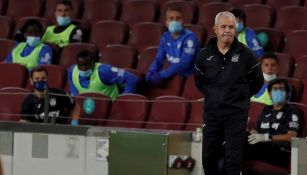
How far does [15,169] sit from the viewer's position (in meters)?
9.32

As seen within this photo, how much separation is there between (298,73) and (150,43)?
213 centimetres

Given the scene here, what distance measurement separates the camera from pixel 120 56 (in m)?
11.0

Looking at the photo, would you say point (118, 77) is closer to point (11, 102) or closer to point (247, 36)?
point (11, 102)

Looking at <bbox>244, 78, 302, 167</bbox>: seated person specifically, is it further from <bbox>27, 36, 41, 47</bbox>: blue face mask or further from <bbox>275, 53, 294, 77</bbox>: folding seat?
<bbox>27, 36, 41, 47</bbox>: blue face mask

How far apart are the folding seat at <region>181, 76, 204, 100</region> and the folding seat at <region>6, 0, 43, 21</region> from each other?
3139 mm

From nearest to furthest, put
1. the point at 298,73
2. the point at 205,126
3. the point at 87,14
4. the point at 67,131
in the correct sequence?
the point at 205,126
the point at 67,131
the point at 298,73
the point at 87,14

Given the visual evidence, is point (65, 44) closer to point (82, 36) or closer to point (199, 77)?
point (82, 36)

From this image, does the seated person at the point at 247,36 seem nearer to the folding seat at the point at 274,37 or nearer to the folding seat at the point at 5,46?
the folding seat at the point at 274,37

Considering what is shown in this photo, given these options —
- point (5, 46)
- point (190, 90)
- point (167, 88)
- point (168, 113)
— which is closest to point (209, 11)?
point (167, 88)

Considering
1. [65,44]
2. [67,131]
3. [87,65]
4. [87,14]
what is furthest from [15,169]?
[87,14]

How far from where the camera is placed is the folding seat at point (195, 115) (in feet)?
30.9

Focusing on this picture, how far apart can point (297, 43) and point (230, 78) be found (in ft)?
12.6

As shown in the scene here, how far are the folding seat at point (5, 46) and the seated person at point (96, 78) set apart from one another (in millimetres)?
1429

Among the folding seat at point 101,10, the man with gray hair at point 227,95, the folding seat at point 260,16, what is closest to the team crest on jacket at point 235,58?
the man with gray hair at point 227,95
